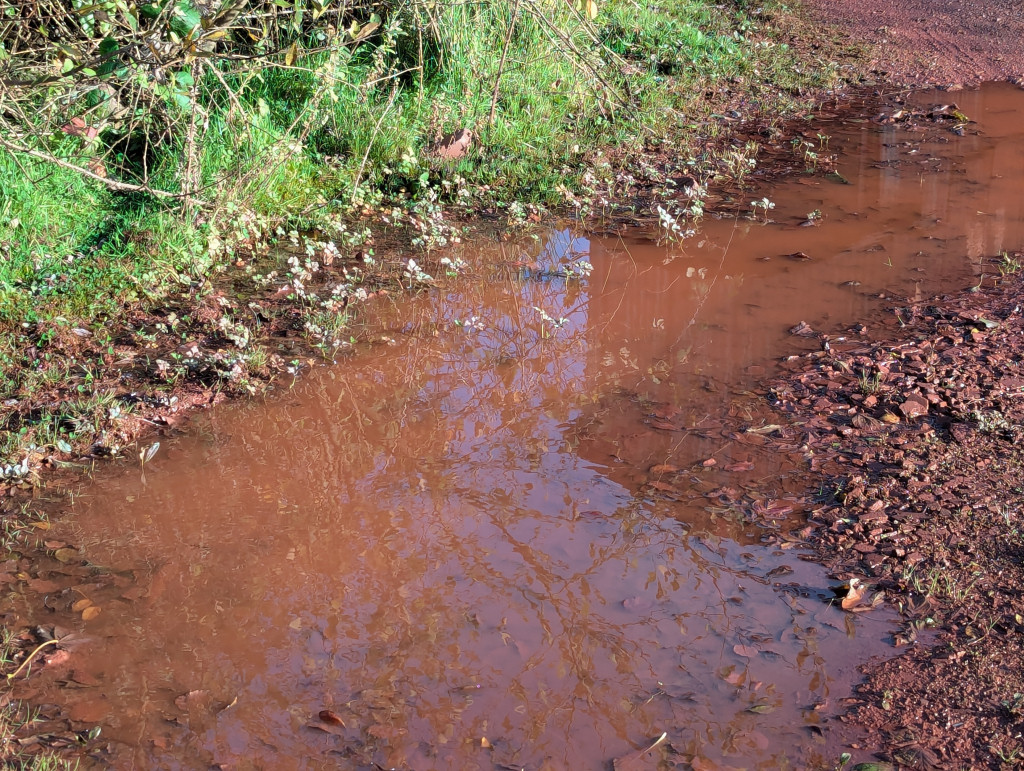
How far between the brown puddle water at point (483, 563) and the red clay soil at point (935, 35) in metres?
4.39

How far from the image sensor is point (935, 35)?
907cm

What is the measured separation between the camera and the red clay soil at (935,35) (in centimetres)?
834

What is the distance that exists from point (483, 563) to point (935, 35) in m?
8.66

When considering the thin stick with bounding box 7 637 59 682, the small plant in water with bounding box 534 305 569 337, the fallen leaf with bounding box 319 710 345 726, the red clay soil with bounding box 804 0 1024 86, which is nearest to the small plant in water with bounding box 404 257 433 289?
the small plant in water with bounding box 534 305 569 337

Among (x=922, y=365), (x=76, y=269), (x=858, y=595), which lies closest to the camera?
(x=858, y=595)

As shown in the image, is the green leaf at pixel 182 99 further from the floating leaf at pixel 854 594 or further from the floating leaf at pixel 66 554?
the floating leaf at pixel 854 594

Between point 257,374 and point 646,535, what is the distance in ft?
6.75

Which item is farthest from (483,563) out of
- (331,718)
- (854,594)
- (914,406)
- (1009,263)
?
(1009,263)

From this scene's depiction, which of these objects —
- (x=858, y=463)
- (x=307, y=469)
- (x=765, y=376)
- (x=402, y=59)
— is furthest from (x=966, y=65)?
(x=307, y=469)

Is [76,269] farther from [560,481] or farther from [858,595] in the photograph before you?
[858,595]

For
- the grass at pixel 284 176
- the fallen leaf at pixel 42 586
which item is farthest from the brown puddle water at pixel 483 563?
the grass at pixel 284 176

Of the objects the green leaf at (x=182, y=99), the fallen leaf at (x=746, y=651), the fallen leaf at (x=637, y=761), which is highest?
the green leaf at (x=182, y=99)

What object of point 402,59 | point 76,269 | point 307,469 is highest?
point 402,59

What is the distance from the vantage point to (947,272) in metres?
4.96
